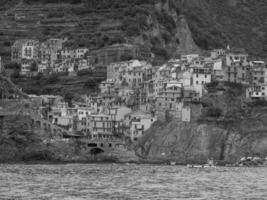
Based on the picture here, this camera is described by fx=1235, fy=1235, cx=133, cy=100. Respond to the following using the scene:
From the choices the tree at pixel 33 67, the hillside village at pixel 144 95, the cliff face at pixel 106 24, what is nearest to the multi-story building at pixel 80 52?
the cliff face at pixel 106 24

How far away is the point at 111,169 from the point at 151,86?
3540cm

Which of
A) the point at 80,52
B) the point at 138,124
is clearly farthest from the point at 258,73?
the point at 80,52

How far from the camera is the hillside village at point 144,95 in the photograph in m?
134

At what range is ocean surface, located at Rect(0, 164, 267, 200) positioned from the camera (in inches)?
3027

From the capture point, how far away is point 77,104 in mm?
143250

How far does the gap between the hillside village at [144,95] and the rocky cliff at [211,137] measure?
2.07 m

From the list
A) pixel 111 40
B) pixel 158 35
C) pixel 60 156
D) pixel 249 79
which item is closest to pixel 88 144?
pixel 60 156

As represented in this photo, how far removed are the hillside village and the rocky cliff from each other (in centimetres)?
207

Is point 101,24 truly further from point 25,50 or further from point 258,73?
point 258,73

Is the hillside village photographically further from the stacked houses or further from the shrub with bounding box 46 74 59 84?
the shrub with bounding box 46 74 59 84

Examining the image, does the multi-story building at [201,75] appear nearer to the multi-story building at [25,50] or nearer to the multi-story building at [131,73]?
the multi-story building at [131,73]

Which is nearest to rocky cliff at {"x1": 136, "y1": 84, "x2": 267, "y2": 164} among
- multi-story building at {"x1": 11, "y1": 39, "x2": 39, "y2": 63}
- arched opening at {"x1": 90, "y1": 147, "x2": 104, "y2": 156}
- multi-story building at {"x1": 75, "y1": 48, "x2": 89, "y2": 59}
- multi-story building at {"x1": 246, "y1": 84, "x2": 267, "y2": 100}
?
arched opening at {"x1": 90, "y1": 147, "x2": 104, "y2": 156}

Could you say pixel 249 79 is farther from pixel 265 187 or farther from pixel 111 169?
pixel 265 187

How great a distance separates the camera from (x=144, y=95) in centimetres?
14400
